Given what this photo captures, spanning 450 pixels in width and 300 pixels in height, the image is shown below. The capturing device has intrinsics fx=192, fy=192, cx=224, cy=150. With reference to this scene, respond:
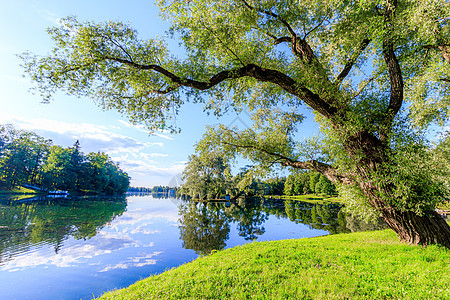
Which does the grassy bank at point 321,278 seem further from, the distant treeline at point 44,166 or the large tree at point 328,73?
the distant treeline at point 44,166

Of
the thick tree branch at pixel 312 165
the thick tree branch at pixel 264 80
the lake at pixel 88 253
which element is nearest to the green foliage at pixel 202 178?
the lake at pixel 88 253

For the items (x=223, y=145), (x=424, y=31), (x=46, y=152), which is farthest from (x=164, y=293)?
(x=46, y=152)

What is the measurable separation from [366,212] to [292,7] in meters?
8.63

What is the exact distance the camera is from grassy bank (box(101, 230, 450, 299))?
3989 millimetres

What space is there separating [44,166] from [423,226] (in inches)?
3140

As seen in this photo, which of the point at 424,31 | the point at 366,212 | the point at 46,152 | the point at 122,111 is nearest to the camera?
the point at 424,31

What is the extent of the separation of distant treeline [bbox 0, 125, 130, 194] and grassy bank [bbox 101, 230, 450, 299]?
2863 inches

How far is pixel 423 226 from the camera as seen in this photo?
6387 mm

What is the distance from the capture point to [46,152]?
62469 mm

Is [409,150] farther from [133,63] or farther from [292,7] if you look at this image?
[133,63]

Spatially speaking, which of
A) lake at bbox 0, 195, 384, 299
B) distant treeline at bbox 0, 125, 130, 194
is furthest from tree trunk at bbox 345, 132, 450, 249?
distant treeline at bbox 0, 125, 130, 194

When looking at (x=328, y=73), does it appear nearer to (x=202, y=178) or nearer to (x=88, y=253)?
(x=88, y=253)

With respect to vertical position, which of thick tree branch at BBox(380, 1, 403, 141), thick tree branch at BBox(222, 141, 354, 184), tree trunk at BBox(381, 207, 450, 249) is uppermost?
thick tree branch at BBox(380, 1, 403, 141)

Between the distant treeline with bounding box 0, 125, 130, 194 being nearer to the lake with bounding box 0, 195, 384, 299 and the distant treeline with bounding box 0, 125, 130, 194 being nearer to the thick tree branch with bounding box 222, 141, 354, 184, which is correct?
the lake with bounding box 0, 195, 384, 299
